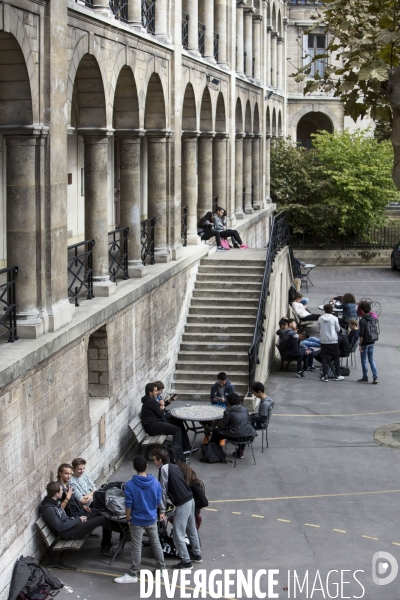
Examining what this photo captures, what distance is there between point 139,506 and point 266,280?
1047cm

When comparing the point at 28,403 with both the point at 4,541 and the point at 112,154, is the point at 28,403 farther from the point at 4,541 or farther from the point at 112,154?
the point at 112,154

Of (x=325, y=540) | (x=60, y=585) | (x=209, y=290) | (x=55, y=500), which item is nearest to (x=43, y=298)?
(x=55, y=500)

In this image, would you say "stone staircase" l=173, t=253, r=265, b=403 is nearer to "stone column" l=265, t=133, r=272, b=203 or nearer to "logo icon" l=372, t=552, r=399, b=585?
"logo icon" l=372, t=552, r=399, b=585

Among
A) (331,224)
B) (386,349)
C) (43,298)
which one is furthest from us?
(331,224)

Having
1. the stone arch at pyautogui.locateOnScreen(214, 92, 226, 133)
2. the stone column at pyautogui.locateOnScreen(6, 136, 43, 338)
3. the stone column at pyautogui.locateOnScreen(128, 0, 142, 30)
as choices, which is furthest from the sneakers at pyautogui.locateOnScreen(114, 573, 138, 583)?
the stone arch at pyautogui.locateOnScreen(214, 92, 226, 133)

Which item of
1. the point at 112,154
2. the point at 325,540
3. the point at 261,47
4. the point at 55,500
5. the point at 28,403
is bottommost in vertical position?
the point at 325,540

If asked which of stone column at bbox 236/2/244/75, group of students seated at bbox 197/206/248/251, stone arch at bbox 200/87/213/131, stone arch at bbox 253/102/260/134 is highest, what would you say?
stone column at bbox 236/2/244/75

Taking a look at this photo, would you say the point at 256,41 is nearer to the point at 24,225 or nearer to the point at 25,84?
the point at 25,84

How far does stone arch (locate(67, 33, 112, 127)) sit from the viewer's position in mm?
13703

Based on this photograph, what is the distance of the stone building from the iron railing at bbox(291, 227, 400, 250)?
53.6 feet

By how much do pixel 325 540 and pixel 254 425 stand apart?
151 inches

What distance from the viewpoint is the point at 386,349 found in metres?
24.3

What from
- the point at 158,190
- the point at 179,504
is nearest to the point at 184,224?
the point at 158,190

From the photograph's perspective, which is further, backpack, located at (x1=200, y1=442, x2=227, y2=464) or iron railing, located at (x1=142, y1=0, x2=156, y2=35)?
iron railing, located at (x1=142, y1=0, x2=156, y2=35)
